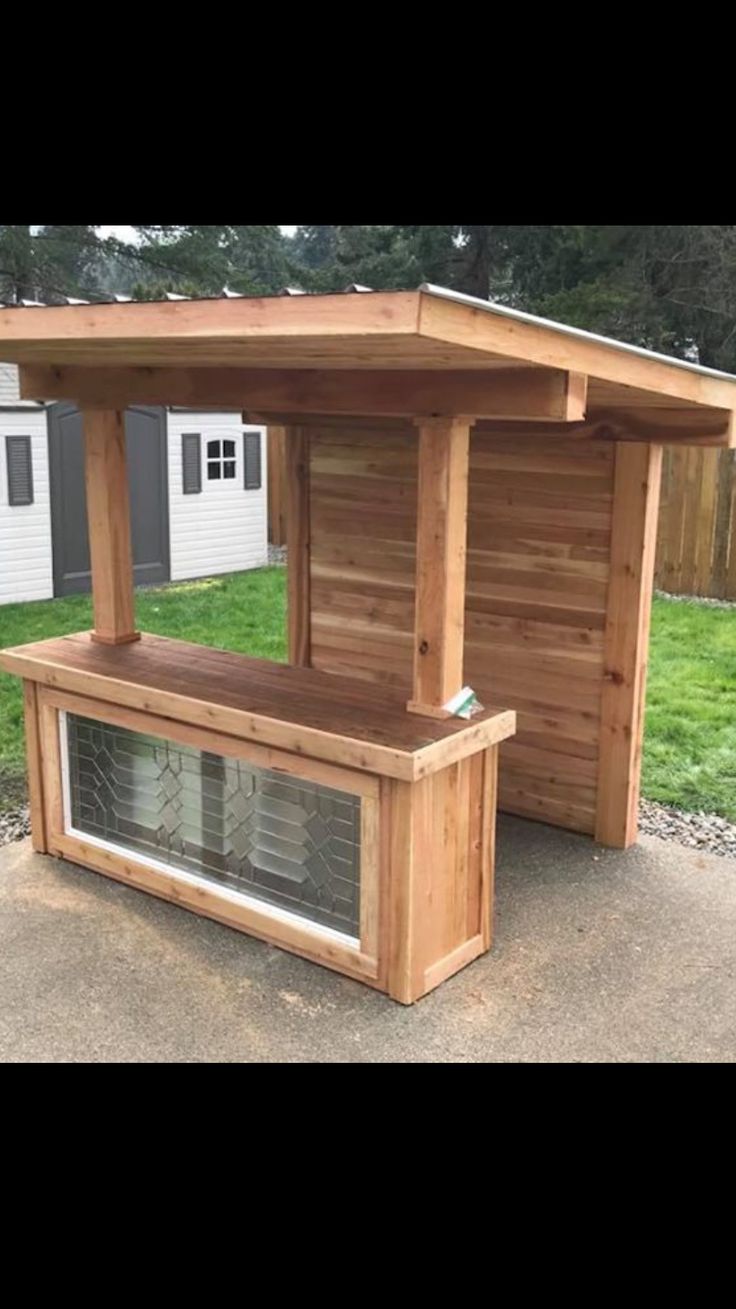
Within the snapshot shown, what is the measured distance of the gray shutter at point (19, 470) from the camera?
9.84 meters

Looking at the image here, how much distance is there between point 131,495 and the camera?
35.5 feet

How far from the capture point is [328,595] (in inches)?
221

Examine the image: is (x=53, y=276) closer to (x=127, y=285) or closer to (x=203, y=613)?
(x=203, y=613)

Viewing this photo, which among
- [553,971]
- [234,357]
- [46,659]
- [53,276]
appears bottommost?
[553,971]

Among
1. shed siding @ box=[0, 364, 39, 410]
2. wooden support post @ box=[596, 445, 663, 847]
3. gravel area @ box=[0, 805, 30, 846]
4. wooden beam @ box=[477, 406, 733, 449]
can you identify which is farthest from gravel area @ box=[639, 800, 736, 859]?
shed siding @ box=[0, 364, 39, 410]

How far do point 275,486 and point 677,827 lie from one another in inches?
371

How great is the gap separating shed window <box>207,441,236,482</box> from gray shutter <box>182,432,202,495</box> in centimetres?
18

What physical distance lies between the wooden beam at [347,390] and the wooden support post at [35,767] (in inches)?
48.3

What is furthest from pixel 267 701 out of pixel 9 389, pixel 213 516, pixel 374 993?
pixel 213 516

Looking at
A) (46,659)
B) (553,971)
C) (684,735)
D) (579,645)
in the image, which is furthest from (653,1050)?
(684,735)

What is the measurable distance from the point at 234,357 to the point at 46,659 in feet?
5.57

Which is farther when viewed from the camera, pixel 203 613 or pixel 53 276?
pixel 53 276

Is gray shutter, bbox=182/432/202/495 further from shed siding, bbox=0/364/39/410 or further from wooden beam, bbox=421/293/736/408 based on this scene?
wooden beam, bbox=421/293/736/408

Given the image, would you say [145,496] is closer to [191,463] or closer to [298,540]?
[191,463]
